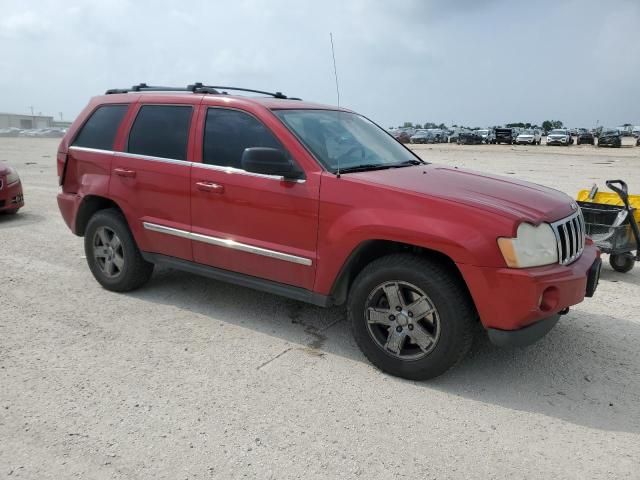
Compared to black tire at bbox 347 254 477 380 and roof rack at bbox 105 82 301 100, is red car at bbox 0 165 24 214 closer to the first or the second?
roof rack at bbox 105 82 301 100

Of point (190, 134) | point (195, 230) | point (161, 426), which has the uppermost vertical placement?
point (190, 134)

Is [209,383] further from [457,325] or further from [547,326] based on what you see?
[547,326]

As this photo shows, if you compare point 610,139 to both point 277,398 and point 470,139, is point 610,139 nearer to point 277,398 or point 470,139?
point 470,139

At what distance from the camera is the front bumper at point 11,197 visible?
8922 mm

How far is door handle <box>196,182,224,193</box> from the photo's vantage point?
14.3ft

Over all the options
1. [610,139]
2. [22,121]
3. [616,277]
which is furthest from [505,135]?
[22,121]

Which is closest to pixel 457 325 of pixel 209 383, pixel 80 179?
pixel 209 383

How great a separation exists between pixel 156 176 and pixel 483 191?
8.89ft

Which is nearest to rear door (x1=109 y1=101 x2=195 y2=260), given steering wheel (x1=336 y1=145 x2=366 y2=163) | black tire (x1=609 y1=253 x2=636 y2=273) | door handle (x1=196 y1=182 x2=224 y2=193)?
door handle (x1=196 y1=182 x2=224 y2=193)

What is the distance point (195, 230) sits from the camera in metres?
4.59

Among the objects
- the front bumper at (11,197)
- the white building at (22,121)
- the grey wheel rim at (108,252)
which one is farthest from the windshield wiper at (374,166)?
the white building at (22,121)

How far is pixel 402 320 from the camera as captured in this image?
3.65 m

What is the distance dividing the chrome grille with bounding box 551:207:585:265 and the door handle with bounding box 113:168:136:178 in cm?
347

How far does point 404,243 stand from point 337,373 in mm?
997
